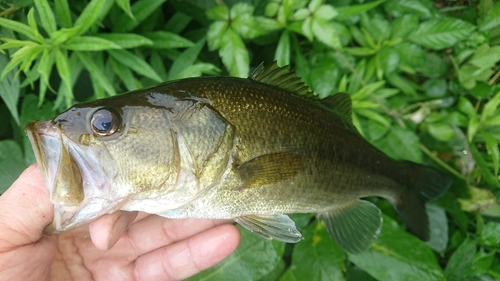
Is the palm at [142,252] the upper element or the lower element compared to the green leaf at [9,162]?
lower

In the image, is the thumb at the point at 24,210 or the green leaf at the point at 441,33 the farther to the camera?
the green leaf at the point at 441,33

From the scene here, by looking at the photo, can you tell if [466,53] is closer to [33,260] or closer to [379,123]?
[379,123]

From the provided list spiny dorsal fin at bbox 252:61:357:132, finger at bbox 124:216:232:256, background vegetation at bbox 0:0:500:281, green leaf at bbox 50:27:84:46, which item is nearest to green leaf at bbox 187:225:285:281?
background vegetation at bbox 0:0:500:281

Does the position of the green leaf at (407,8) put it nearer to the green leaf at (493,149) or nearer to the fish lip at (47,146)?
the green leaf at (493,149)

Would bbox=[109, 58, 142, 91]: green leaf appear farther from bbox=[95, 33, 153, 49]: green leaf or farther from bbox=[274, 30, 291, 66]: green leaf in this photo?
bbox=[274, 30, 291, 66]: green leaf

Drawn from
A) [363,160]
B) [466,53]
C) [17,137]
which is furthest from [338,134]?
[17,137]

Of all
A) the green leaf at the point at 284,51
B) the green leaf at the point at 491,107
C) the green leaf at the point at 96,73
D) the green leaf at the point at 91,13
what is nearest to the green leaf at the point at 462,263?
the green leaf at the point at 491,107
